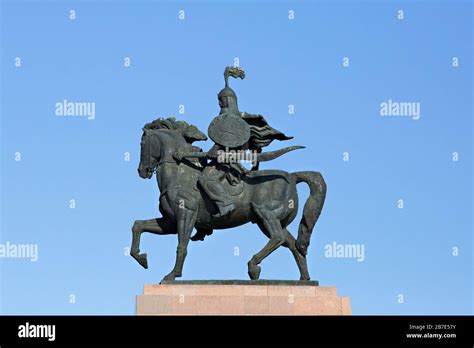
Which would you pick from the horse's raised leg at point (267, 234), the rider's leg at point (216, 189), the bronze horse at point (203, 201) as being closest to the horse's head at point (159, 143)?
the bronze horse at point (203, 201)

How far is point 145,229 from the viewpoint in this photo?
32.6 meters

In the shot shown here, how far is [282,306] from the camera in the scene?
103 ft

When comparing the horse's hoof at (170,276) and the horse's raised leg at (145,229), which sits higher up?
the horse's raised leg at (145,229)

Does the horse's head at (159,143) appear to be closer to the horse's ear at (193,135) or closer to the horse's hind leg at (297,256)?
the horse's ear at (193,135)

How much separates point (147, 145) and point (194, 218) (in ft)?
6.39

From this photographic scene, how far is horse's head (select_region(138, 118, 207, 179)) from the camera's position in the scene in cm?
3278

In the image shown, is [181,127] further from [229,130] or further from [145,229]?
[145,229]

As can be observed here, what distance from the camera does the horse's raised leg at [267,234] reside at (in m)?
32.2

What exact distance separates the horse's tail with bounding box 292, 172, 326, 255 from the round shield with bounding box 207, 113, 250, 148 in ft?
4.74

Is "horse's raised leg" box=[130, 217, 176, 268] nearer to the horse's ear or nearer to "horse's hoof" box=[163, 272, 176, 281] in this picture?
"horse's hoof" box=[163, 272, 176, 281]

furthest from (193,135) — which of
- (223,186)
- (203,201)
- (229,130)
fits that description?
(203,201)
